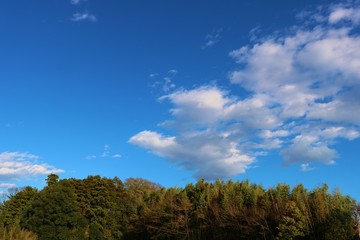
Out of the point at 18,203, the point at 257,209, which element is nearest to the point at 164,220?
the point at 257,209

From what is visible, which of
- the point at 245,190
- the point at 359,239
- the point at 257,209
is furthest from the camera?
the point at 245,190

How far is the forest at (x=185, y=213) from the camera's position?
22.9 metres

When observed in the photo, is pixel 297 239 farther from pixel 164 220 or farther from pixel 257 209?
pixel 164 220

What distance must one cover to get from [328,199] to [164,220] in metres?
15.9

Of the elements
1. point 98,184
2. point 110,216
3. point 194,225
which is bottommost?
point 194,225

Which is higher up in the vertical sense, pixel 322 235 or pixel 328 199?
pixel 328 199

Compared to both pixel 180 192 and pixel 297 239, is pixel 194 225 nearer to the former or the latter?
pixel 180 192

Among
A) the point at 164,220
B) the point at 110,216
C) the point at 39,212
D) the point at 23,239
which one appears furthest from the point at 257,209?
the point at 110,216

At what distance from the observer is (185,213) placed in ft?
111

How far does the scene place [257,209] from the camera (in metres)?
26.7

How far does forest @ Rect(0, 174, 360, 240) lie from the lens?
2291 centimetres

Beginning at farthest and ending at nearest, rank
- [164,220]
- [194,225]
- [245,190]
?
[164,220] → [194,225] → [245,190]

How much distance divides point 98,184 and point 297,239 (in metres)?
33.4

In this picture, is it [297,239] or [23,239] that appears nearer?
[23,239]
